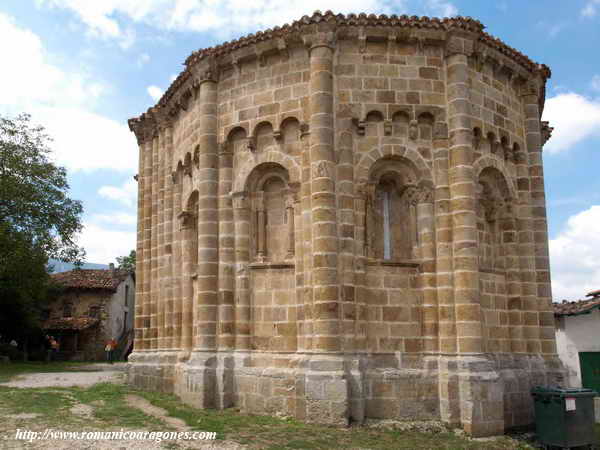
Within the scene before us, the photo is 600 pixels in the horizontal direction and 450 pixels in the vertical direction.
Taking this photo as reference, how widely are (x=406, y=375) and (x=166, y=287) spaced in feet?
25.4

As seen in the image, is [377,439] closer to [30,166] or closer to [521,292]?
[521,292]

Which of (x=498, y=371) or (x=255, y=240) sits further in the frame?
(x=255, y=240)

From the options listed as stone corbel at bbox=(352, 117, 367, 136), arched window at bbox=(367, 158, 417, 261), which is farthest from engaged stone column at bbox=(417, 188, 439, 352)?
stone corbel at bbox=(352, 117, 367, 136)

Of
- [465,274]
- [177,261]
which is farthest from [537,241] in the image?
[177,261]

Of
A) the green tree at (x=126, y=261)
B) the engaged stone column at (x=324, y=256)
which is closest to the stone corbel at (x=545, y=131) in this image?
the engaged stone column at (x=324, y=256)

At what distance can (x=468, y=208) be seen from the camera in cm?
1209

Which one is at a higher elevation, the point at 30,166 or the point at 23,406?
the point at 30,166

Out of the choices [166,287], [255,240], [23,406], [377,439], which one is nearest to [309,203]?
[255,240]

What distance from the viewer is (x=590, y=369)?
18.3 meters

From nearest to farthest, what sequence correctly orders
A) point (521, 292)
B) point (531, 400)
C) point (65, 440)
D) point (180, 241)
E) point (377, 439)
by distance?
point (65, 440), point (377, 439), point (531, 400), point (521, 292), point (180, 241)

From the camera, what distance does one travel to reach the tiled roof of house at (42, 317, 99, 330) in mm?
37625

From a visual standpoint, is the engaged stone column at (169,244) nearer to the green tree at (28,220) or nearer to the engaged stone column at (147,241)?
the engaged stone column at (147,241)

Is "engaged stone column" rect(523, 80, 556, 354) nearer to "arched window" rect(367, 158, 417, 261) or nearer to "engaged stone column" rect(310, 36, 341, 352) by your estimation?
"arched window" rect(367, 158, 417, 261)

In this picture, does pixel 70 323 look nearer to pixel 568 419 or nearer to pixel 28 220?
pixel 28 220
